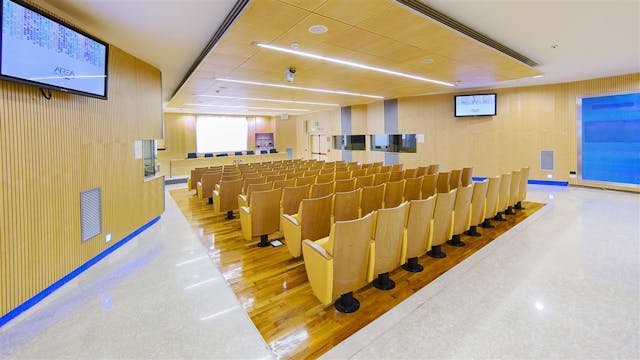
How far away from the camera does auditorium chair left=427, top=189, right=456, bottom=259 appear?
379 centimetres

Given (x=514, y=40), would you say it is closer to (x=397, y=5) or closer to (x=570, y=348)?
(x=397, y=5)

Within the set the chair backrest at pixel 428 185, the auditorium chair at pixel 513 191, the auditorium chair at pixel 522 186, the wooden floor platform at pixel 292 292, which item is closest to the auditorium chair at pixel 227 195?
the wooden floor platform at pixel 292 292

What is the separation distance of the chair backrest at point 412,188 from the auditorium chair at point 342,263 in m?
2.75

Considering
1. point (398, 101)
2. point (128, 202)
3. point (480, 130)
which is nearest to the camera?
point (128, 202)

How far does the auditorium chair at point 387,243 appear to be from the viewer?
9.68 ft

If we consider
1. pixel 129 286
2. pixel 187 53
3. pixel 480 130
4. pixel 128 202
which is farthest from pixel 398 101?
pixel 129 286

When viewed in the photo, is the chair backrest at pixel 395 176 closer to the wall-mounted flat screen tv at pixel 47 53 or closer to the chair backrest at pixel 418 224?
the chair backrest at pixel 418 224

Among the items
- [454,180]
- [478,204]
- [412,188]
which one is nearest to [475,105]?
[454,180]

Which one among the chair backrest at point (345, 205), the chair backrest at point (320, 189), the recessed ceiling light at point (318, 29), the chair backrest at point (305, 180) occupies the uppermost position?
the recessed ceiling light at point (318, 29)

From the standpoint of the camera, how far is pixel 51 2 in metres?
3.50

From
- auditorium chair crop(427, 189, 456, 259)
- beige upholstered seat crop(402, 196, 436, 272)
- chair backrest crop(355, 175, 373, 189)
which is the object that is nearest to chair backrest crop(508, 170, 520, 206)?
auditorium chair crop(427, 189, 456, 259)

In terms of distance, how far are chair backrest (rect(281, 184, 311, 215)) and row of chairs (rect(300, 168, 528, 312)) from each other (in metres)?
1.31

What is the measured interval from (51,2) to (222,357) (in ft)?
14.8

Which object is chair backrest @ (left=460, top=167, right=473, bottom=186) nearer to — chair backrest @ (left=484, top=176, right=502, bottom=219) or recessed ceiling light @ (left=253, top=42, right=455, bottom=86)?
chair backrest @ (left=484, top=176, right=502, bottom=219)
